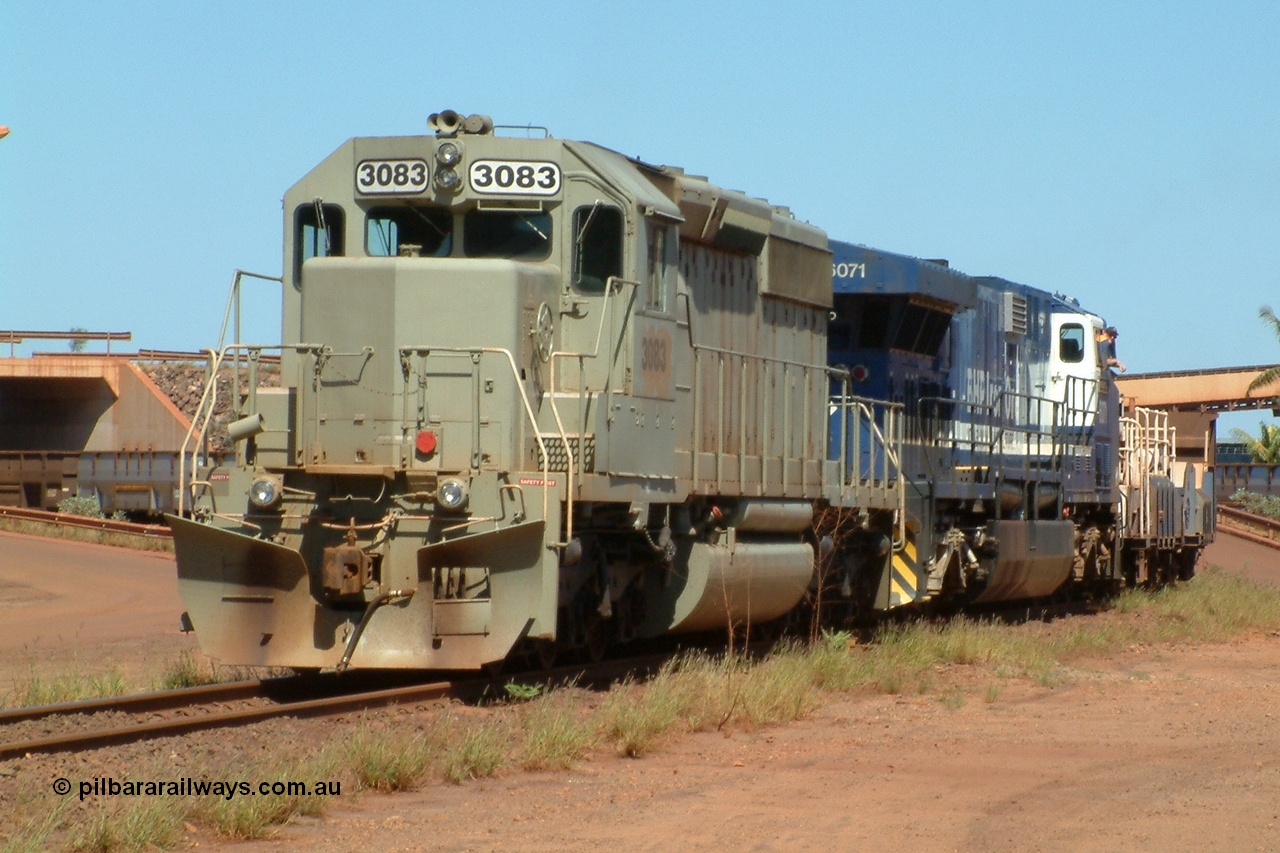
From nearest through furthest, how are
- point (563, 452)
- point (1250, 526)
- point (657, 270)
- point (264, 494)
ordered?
point (264, 494) → point (563, 452) → point (657, 270) → point (1250, 526)

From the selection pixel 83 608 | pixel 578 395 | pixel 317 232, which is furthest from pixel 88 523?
pixel 578 395

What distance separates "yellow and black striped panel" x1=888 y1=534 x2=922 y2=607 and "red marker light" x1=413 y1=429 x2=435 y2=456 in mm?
6941

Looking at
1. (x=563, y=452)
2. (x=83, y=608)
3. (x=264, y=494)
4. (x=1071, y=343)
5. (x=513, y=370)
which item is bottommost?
(x=83, y=608)

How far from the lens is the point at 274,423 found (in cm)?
1148

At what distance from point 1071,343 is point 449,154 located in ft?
42.6

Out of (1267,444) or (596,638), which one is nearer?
(596,638)

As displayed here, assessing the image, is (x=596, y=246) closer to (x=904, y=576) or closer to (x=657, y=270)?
(x=657, y=270)

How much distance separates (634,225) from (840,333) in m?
6.17

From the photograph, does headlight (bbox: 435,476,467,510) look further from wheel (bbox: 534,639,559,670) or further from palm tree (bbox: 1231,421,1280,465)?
palm tree (bbox: 1231,421,1280,465)

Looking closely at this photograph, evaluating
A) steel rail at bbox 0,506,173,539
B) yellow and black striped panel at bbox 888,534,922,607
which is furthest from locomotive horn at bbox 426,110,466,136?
steel rail at bbox 0,506,173,539

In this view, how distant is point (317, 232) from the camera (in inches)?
474

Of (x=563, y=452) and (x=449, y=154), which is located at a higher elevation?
(x=449, y=154)

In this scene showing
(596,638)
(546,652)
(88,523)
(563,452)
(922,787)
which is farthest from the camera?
(88,523)

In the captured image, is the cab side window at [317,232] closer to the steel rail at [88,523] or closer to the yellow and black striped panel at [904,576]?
the yellow and black striped panel at [904,576]
